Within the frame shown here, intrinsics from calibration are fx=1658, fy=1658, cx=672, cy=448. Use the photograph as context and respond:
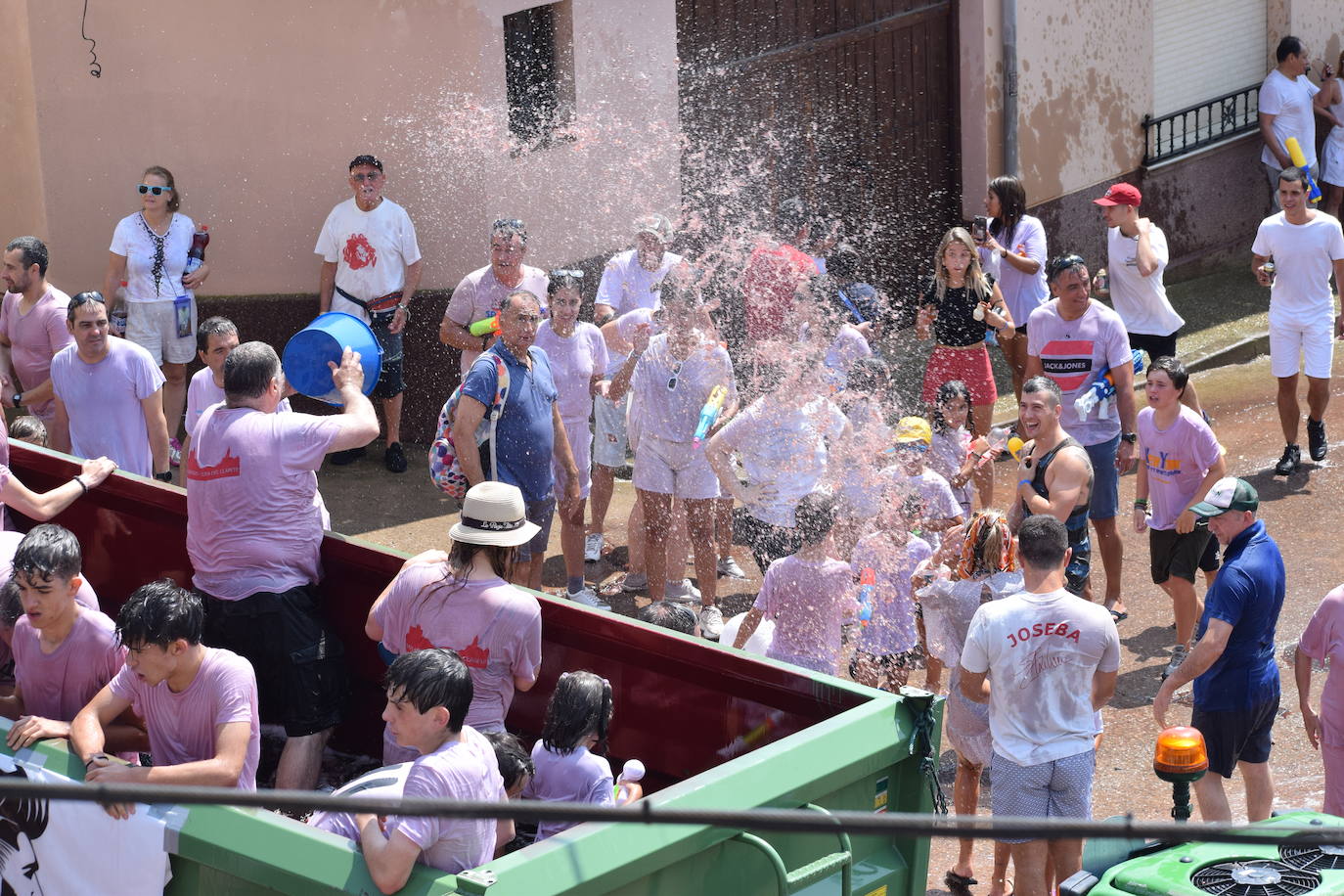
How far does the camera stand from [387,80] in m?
10.5

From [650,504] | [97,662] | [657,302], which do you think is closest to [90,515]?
[97,662]

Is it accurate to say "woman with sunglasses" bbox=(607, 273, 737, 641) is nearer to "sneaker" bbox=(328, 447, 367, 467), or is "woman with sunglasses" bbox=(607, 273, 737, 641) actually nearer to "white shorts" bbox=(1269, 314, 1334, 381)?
"sneaker" bbox=(328, 447, 367, 467)

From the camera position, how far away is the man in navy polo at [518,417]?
23.3ft

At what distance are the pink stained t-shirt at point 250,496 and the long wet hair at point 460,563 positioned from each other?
708mm

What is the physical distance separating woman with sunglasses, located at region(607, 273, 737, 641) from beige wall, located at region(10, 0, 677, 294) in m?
2.90

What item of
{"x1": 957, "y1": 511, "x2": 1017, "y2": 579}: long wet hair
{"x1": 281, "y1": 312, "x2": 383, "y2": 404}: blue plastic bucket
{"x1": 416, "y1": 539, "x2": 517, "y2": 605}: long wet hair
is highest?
{"x1": 281, "y1": 312, "x2": 383, "y2": 404}: blue plastic bucket

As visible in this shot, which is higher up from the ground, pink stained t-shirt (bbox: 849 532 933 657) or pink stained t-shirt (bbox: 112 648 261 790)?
pink stained t-shirt (bbox: 112 648 261 790)

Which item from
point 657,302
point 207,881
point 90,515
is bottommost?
point 207,881

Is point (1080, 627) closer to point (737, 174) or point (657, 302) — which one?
point (657, 302)

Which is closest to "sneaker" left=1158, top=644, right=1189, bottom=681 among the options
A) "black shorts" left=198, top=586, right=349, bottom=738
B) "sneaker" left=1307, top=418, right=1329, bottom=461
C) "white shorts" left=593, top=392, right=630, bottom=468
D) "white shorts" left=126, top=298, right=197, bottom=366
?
"white shorts" left=593, top=392, right=630, bottom=468

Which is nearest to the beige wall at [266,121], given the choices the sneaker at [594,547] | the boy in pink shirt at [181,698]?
the sneaker at [594,547]

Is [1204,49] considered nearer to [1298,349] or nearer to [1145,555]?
[1298,349]

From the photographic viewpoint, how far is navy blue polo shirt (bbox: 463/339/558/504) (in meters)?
7.13

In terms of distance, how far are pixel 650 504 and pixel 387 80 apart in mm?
3845
